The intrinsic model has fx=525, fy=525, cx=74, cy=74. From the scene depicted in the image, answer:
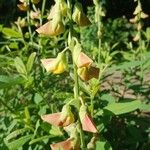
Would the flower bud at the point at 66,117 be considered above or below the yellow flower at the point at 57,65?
below

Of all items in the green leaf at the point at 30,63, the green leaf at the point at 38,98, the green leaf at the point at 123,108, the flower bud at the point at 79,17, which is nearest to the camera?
the flower bud at the point at 79,17

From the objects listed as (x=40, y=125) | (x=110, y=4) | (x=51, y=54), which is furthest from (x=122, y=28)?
(x=40, y=125)

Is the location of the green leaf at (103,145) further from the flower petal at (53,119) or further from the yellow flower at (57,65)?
the yellow flower at (57,65)

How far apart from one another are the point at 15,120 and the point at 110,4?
16.5 meters

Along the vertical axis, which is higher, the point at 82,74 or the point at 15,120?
the point at 82,74

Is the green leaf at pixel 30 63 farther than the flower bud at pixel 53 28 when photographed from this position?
Yes

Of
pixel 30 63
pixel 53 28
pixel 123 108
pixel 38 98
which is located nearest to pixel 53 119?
pixel 53 28

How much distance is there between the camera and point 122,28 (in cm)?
1794

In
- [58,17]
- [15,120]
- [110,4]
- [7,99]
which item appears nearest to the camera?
[58,17]

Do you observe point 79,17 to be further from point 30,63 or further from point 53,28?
point 30,63

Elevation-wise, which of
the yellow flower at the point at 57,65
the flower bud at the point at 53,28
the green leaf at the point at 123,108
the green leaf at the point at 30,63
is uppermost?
the flower bud at the point at 53,28

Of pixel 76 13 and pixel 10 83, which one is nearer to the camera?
pixel 76 13

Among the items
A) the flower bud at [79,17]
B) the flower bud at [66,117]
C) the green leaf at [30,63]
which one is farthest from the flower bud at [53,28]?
the green leaf at [30,63]

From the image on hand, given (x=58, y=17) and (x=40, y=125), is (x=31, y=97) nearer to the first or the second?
(x=40, y=125)
